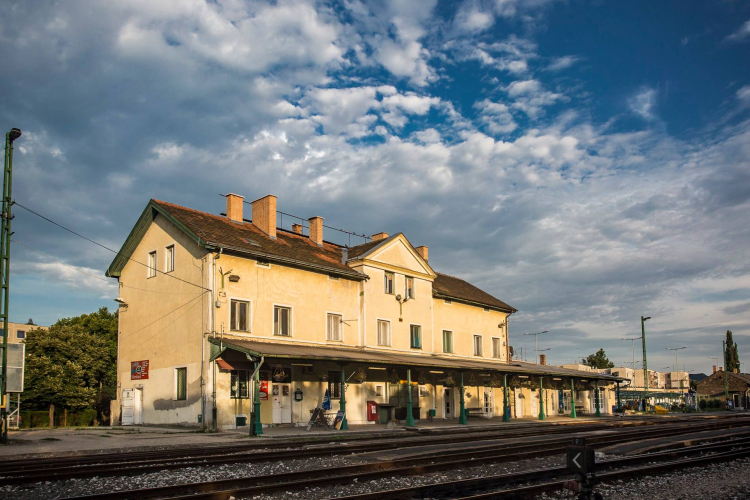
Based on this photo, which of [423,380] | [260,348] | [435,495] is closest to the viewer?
[435,495]

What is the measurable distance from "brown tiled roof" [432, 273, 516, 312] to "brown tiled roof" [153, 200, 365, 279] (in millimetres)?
7361

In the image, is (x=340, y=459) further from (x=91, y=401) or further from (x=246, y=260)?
(x=91, y=401)

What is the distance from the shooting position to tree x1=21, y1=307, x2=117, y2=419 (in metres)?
38.0

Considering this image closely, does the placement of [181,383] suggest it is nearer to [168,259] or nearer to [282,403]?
[282,403]

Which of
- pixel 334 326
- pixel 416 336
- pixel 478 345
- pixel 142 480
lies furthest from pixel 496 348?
pixel 142 480

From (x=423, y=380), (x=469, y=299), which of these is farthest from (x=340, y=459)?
(x=469, y=299)

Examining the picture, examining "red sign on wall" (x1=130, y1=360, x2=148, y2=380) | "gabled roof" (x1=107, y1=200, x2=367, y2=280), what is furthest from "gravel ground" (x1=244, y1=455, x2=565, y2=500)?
"red sign on wall" (x1=130, y1=360, x2=148, y2=380)

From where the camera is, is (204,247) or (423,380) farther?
(423,380)

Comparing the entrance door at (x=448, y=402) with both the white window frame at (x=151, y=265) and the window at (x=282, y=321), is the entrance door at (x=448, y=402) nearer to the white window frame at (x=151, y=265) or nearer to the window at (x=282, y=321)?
the window at (x=282, y=321)

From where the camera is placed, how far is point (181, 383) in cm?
2494

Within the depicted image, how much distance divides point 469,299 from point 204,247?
1829 centimetres

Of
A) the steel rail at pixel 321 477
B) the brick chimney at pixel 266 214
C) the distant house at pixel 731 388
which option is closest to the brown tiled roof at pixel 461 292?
the brick chimney at pixel 266 214

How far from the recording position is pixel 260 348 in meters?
23.1

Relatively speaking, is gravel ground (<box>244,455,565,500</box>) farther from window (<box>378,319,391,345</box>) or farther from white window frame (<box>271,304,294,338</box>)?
window (<box>378,319,391,345</box>)
